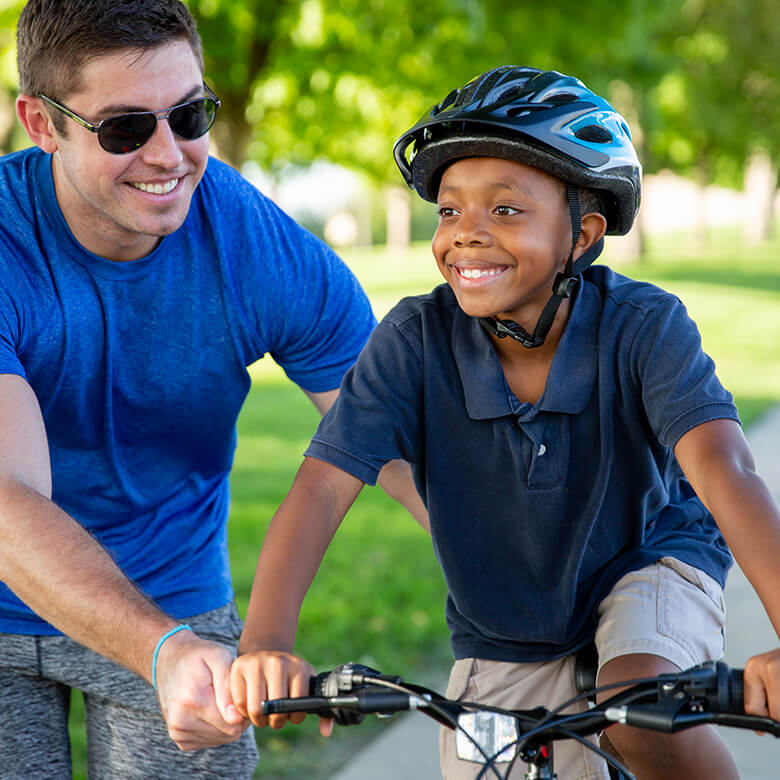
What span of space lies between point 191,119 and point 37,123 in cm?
44

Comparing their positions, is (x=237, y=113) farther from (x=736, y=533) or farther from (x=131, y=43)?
(x=736, y=533)

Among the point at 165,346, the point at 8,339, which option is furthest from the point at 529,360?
the point at 8,339

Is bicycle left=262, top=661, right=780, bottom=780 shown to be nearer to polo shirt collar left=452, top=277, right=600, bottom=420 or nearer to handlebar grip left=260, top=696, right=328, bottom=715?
handlebar grip left=260, top=696, right=328, bottom=715

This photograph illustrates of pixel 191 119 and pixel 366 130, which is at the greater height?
pixel 366 130

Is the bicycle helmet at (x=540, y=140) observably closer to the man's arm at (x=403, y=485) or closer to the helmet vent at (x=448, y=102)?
the helmet vent at (x=448, y=102)

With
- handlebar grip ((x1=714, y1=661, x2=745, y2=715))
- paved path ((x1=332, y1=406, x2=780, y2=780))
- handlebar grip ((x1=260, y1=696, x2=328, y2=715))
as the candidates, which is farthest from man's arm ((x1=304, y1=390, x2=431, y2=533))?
paved path ((x1=332, y1=406, x2=780, y2=780))

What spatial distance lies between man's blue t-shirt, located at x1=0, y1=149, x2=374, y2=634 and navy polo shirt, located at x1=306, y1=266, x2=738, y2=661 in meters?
0.58

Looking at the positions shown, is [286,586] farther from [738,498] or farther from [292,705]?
[738,498]

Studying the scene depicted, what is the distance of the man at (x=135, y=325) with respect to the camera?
3004 millimetres

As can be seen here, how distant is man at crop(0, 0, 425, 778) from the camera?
3.00 metres

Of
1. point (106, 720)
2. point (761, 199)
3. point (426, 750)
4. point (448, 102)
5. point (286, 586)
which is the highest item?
point (761, 199)

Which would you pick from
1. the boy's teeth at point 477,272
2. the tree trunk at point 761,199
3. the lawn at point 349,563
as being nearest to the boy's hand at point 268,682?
the boy's teeth at point 477,272

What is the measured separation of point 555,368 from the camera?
2715 mm

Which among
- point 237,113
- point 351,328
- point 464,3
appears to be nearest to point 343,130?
point 237,113
